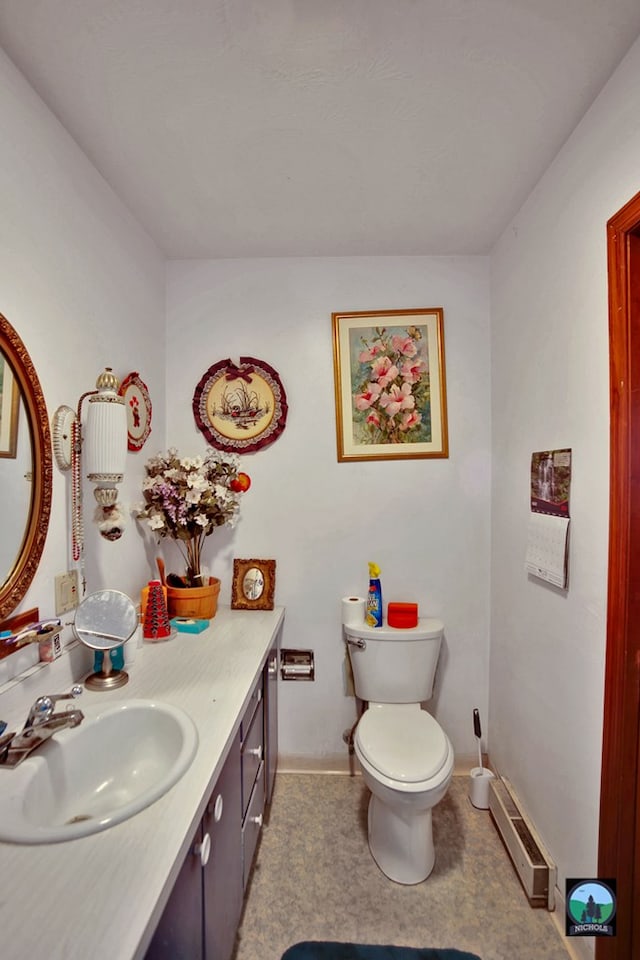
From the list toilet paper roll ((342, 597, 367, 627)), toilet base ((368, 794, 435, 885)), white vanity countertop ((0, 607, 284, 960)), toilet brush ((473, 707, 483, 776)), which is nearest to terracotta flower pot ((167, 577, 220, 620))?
toilet paper roll ((342, 597, 367, 627))

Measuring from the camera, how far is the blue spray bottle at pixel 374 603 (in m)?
1.82

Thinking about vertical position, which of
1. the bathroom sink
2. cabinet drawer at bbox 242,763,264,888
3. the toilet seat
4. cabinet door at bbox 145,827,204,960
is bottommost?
cabinet drawer at bbox 242,763,264,888

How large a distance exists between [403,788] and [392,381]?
1.56 m

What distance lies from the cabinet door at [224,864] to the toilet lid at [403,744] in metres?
0.51

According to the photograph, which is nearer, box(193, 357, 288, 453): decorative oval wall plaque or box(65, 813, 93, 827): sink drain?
box(65, 813, 93, 827): sink drain

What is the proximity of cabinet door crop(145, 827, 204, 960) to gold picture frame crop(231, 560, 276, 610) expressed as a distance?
1064 mm

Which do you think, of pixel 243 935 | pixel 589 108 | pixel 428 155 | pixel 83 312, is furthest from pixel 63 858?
pixel 589 108

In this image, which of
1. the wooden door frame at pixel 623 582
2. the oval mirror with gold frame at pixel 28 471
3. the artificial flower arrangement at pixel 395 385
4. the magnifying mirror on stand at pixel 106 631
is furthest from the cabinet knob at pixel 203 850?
the artificial flower arrangement at pixel 395 385

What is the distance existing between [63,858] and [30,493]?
806 millimetres

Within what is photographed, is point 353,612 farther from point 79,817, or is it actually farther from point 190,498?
point 79,817

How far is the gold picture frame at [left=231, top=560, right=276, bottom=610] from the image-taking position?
1900 millimetres

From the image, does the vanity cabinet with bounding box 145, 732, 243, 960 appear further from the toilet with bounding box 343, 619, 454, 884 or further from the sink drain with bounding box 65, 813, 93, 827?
the toilet with bounding box 343, 619, 454, 884

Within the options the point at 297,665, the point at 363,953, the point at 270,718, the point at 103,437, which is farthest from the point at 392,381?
the point at 363,953

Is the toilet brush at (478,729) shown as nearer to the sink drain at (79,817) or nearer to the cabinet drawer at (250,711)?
the cabinet drawer at (250,711)
